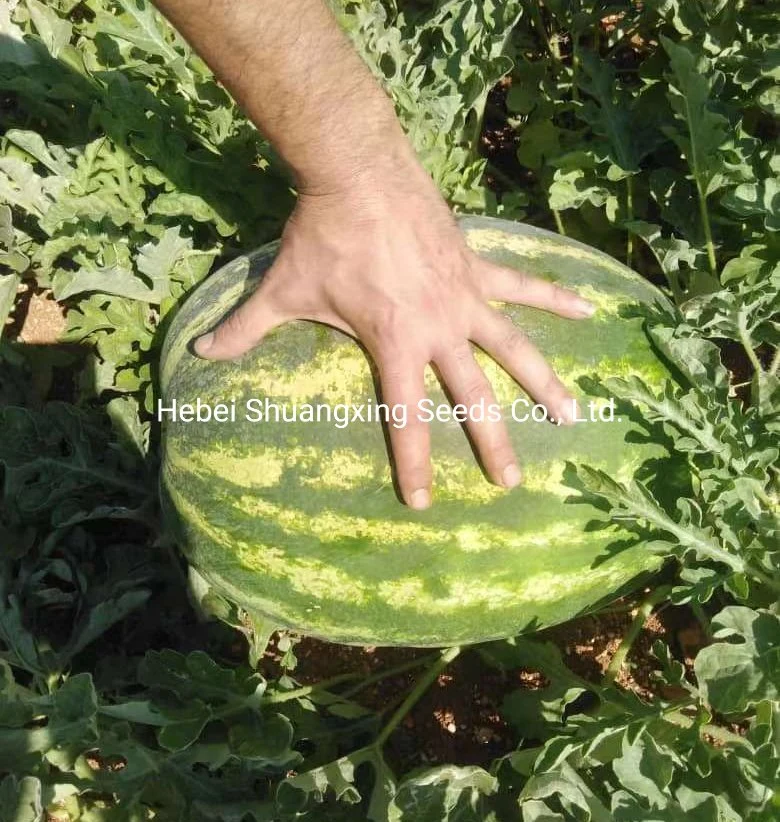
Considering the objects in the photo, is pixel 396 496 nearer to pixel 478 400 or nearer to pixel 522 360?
pixel 478 400

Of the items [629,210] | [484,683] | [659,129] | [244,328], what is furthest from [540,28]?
[484,683]

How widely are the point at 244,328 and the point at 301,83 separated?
0.53 m

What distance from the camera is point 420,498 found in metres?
1.73

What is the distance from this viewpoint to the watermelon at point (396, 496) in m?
1.80

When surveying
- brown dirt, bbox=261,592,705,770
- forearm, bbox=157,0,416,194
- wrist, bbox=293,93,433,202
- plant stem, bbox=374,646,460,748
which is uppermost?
forearm, bbox=157,0,416,194

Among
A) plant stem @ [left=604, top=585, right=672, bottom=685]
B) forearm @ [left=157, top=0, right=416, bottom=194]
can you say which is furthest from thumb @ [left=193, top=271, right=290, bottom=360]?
plant stem @ [left=604, top=585, right=672, bottom=685]

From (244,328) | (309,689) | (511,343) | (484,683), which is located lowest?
(484,683)

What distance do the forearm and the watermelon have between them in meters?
0.37

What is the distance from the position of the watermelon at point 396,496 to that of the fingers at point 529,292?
0.10 feet

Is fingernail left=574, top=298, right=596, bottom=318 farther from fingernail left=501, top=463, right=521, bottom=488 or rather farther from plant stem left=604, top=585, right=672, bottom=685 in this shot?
plant stem left=604, top=585, right=672, bottom=685

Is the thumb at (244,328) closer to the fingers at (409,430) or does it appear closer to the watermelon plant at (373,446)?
the watermelon plant at (373,446)

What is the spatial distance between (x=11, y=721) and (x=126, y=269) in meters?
1.22

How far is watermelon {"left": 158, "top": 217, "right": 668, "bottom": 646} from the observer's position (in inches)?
70.8

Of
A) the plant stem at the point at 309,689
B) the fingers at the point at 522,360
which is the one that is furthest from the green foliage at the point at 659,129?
the plant stem at the point at 309,689
